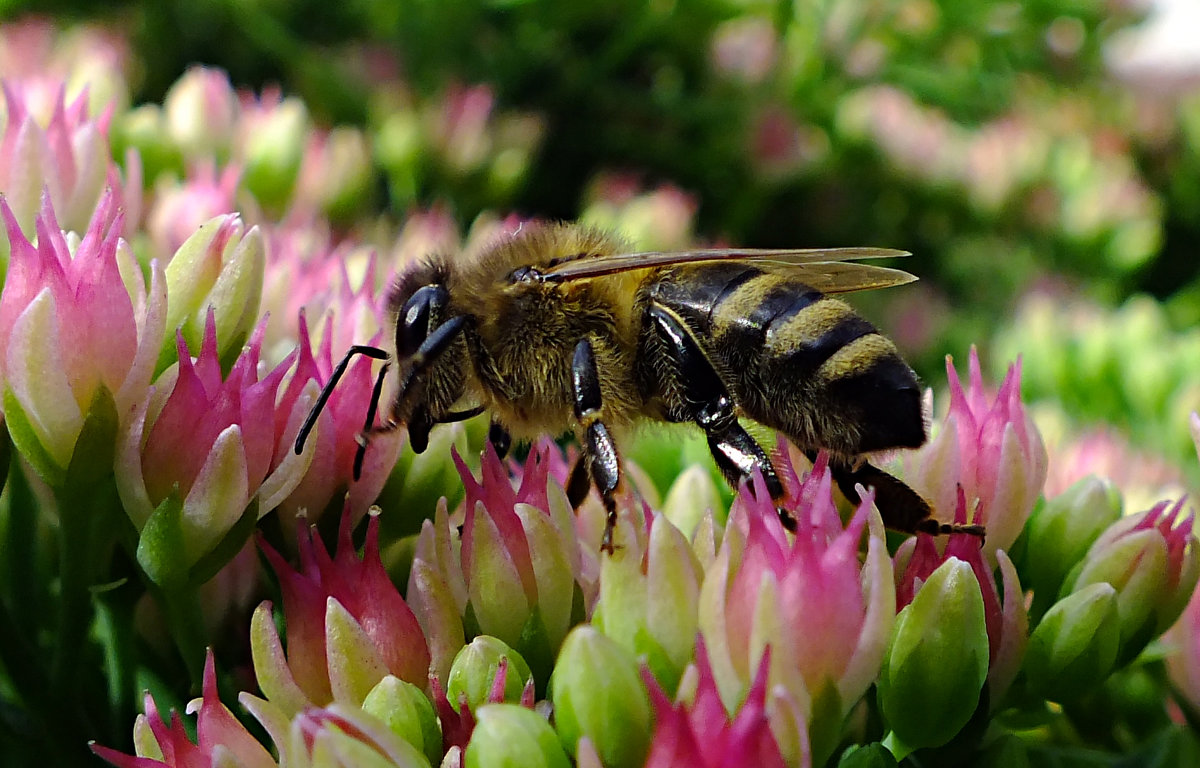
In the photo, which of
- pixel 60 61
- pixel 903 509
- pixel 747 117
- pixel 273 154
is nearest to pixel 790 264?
pixel 903 509

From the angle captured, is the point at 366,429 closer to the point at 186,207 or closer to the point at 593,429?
the point at 593,429

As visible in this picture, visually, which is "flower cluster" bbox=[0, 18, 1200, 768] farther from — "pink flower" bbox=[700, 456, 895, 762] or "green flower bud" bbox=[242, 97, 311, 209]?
"green flower bud" bbox=[242, 97, 311, 209]

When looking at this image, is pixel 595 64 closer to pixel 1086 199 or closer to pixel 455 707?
pixel 1086 199

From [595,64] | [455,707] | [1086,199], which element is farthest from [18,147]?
[1086,199]

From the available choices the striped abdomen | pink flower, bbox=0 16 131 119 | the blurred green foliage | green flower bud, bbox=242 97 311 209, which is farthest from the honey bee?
the blurred green foliage

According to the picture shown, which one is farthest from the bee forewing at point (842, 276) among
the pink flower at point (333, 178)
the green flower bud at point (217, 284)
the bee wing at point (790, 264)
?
the pink flower at point (333, 178)
